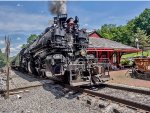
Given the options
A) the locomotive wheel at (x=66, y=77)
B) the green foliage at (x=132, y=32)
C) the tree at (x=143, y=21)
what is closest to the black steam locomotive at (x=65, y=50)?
the locomotive wheel at (x=66, y=77)

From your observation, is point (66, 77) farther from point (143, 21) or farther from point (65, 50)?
point (143, 21)

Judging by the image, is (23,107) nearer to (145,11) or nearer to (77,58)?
(77,58)

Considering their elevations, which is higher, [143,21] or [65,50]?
[143,21]

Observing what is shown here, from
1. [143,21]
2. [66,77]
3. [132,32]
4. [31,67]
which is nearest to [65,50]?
[66,77]

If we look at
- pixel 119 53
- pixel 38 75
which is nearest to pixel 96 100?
pixel 38 75

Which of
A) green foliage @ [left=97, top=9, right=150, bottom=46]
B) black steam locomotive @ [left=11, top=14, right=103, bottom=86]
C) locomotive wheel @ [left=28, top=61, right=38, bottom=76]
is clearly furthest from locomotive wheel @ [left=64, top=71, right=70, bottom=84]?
green foliage @ [left=97, top=9, right=150, bottom=46]

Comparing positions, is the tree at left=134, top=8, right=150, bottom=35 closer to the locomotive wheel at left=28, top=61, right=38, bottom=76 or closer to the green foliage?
the green foliage

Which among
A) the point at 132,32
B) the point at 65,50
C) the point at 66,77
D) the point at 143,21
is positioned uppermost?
the point at 143,21

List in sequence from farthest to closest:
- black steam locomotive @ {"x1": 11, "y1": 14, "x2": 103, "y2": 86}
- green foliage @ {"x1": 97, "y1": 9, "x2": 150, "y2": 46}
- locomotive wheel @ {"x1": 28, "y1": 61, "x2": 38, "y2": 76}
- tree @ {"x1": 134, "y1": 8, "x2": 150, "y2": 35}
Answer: tree @ {"x1": 134, "y1": 8, "x2": 150, "y2": 35}, green foliage @ {"x1": 97, "y1": 9, "x2": 150, "y2": 46}, locomotive wheel @ {"x1": 28, "y1": 61, "x2": 38, "y2": 76}, black steam locomotive @ {"x1": 11, "y1": 14, "x2": 103, "y2": 86}

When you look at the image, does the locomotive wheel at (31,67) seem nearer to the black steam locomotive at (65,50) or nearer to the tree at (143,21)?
the black steam locomotive at (65,50)

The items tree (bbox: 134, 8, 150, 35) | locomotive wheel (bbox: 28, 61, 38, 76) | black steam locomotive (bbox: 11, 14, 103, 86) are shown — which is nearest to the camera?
black steam locomotive (bbox: 11, 14, 103, 86)

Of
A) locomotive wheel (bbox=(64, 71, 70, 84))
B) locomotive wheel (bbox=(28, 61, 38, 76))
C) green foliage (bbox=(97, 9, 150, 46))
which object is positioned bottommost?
locomotive wheel (bbox=(64, 71, 70, 84))

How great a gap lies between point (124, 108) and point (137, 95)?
2364 millimetres

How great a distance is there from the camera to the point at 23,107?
27.7ft
